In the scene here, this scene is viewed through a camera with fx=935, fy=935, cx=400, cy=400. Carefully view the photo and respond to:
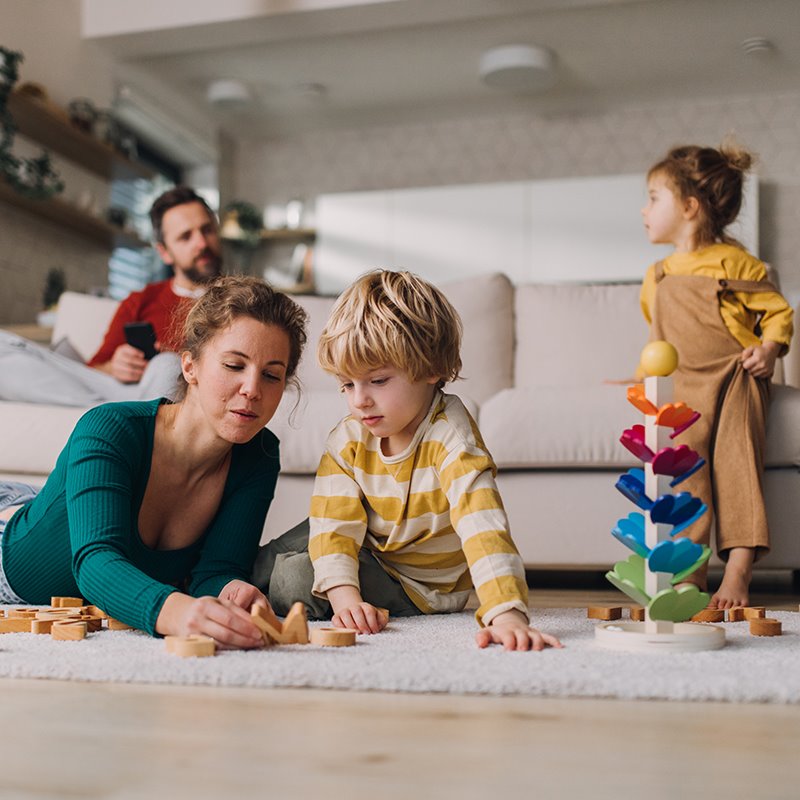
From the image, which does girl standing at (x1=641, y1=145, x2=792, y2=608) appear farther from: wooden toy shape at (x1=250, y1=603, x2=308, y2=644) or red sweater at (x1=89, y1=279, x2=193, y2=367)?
red sweater at (x1=89, y1=279, x2=193, y2=367)

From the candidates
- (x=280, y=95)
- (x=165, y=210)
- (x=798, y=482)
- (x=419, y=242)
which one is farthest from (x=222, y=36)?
(x=798, y=482)

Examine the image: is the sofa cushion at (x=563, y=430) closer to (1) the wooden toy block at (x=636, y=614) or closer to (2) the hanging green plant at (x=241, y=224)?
(1) the wooden toy block at (x=636, y=614)

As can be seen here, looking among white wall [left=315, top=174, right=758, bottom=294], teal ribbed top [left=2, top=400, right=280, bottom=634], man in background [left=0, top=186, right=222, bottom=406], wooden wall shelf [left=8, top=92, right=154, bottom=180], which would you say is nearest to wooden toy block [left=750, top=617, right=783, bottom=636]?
teal ribbed top [left=2, top=400, right=280, bottom=634]

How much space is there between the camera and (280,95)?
6055 mm

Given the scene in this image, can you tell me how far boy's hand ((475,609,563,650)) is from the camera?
4.02 ft

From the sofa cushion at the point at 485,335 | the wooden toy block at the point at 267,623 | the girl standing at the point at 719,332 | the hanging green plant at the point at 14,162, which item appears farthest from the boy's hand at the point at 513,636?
the hanging green plant at the point at 14,162

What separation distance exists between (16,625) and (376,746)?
841 millimetres

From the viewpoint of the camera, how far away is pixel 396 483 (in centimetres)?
156

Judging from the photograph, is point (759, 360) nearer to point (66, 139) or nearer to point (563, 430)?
point (563, 430)

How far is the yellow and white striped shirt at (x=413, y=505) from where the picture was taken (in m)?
1.46

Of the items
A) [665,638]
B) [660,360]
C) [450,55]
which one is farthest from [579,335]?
[450,55]

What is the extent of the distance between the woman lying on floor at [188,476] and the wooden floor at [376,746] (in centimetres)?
48

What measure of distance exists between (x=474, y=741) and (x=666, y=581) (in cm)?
56

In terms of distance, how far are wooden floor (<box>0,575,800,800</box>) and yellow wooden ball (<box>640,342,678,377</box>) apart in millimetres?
487
